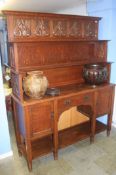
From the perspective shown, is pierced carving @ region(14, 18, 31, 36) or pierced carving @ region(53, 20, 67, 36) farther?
pierced carving @ region(53, 20, 67, 36)

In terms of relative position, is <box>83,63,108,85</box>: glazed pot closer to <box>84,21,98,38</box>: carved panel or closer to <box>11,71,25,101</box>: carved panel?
<box>84,21,98,38</box>: carved panel

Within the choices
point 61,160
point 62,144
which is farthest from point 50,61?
point 61,160

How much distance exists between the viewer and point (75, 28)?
2.25 metres

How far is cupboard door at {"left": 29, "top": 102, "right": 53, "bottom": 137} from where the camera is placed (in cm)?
183

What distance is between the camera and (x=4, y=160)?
Answer: 7.00 ft

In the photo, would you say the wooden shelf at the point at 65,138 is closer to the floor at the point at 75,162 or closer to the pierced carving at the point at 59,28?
the floor at the point at 75,162

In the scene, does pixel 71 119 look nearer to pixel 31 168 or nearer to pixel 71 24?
pixel 31 168

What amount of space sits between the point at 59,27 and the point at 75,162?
1725 millimetres

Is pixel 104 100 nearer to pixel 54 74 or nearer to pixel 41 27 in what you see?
pixel 54 74

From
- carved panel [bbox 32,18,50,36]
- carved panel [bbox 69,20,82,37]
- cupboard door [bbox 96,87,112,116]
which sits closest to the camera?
carved panel [bbox 32,18,50,36]

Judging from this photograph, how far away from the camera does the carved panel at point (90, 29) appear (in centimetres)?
235

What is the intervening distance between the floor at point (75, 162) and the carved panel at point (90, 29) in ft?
5.22

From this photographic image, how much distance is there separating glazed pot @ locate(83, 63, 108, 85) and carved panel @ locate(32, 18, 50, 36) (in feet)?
2.41

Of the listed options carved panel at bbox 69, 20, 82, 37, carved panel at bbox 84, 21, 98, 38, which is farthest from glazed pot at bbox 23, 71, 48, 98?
carved panel at bbox 84, 21, 98, 38
